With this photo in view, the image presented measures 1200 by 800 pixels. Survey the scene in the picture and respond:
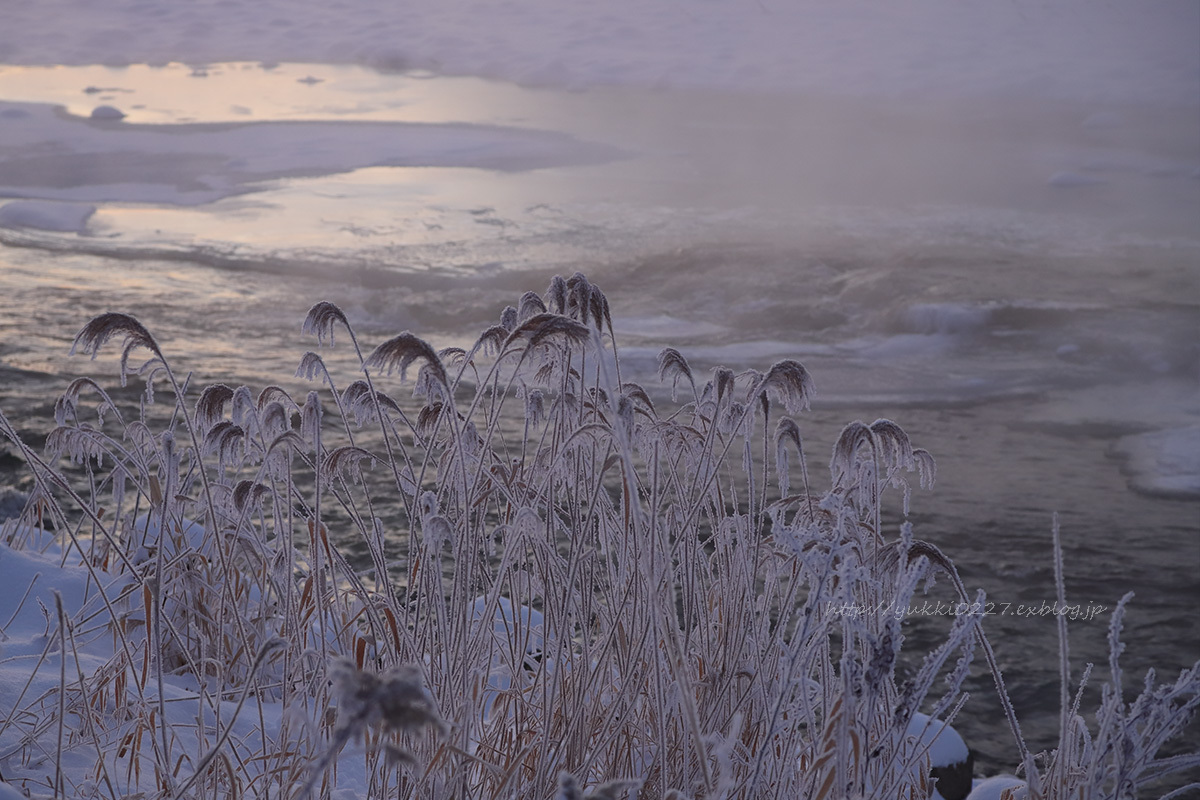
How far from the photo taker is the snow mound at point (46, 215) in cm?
1439

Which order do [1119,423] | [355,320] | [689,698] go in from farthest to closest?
1. [355,320]
2. [1119,423]
3. [689,698]

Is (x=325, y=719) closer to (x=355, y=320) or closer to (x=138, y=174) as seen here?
(x=355, y=320)

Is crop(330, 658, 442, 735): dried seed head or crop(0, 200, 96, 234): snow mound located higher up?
crop(0, 200, 96, 234): snow mound

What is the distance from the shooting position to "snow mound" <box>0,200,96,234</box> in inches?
566

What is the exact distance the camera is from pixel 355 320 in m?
10.8

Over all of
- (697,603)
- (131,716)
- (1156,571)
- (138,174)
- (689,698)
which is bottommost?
(1156,571)

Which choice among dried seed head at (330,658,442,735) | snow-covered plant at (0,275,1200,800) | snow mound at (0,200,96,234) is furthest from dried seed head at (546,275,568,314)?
snow mound at (0,200,96,234)

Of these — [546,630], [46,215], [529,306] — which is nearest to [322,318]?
[529,306]

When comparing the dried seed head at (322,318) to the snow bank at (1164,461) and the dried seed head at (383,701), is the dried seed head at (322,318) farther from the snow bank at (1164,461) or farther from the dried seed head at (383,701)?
the snow bank at (1164,461)

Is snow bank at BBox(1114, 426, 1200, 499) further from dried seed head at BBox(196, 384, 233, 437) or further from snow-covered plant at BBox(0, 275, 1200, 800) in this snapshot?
dried seed head at BBox(196, 384, 233, 437)

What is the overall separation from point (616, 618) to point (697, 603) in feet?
2.03

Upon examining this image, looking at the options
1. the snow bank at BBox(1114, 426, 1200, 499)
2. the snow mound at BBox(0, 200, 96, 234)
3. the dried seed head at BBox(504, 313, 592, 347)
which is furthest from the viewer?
the snow mound at BBox(0, 200, 96, 234)

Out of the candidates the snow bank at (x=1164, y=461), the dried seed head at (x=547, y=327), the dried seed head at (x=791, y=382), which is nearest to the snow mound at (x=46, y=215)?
the snow bank at (x=1164, y=461)

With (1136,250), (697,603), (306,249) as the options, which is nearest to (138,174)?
(306,249)
